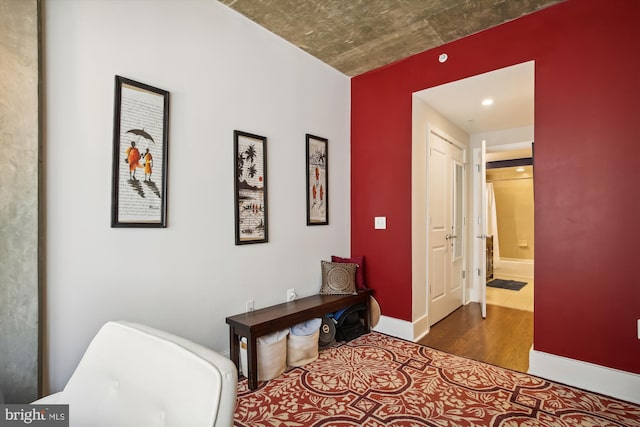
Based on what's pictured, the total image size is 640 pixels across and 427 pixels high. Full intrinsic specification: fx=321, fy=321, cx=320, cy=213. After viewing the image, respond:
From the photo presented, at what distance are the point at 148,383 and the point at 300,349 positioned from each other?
5.98 ft

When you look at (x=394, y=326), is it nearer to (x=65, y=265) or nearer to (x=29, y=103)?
(x=65, y=265)

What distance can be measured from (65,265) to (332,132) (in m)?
A: 2.61

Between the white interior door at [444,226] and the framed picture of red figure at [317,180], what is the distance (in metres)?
1.11

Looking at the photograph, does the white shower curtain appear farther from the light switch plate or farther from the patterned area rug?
the patterned area rug

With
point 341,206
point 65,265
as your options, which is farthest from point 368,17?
point 65,265

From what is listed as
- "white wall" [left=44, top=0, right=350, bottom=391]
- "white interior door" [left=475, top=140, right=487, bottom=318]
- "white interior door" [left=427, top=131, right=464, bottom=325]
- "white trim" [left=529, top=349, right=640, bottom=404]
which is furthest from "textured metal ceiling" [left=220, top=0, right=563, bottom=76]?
"white trim" [left=529, top=349, right=640, bottom=404]

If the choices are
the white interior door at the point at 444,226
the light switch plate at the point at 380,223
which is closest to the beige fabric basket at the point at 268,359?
the light switch plate at the point at 380,223

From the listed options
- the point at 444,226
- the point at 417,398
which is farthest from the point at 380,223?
the point at 417,398

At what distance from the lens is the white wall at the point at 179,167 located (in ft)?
5.79

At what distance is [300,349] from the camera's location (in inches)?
103

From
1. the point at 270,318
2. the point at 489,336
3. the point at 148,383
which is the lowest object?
the point at 489,336

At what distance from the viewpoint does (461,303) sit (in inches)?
175

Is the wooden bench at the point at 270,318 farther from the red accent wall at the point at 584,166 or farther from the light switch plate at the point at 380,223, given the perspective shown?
the red accent wall at the point at 584,166

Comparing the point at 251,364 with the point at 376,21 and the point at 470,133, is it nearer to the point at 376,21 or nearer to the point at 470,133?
the point at 376,21
